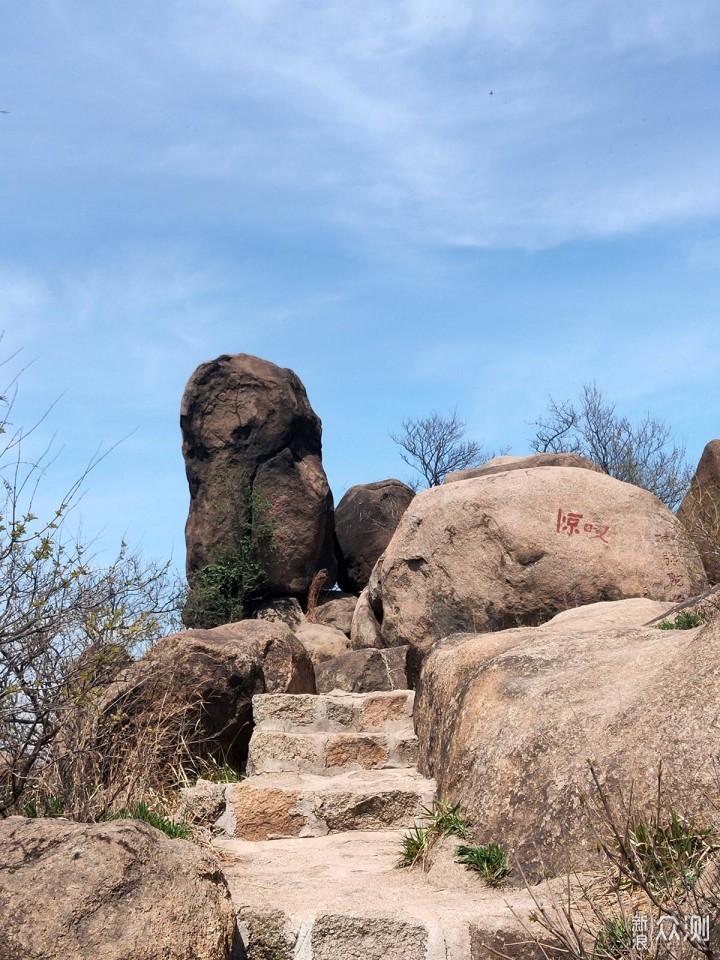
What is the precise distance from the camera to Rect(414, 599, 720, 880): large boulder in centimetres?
442

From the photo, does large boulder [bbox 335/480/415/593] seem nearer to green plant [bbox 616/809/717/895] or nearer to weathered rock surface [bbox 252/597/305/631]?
weathered rock surface [bbox 252/597/305/631]

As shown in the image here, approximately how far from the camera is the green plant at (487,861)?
4.66 m

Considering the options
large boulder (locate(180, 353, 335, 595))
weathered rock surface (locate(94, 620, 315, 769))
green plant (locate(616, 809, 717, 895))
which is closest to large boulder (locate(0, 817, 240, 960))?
green plant (locate(616, 809, 717, 895))

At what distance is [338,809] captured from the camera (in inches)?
256

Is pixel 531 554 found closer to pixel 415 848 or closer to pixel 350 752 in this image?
pixel 350 752

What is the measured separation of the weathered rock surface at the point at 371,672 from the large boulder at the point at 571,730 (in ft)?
12.3

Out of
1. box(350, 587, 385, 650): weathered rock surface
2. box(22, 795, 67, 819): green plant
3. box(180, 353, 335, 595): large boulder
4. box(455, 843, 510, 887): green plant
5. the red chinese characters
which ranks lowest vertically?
box(455, 843, 510, 887): green plant

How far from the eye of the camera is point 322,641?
15031mm

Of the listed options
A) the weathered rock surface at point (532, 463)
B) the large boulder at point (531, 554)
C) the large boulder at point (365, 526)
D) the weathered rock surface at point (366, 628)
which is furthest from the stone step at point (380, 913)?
the large boulder at point (365, 526)

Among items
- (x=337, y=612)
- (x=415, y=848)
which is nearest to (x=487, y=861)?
(x=415, y=848)

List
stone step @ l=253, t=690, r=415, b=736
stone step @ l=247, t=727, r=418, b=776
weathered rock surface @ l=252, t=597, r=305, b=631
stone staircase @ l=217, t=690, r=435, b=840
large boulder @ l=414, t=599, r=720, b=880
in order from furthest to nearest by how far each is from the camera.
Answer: weathered rock surface @ l=252, t=597, r=305, b=631, stone step @ l=253, t=690, r=415, b=736, stone step @ l=247, t=727, r=418, b=776, stone staircase @ l=217, t=690, r=435, b=840, large boulder @ l=414, t=599, r=720, b=880

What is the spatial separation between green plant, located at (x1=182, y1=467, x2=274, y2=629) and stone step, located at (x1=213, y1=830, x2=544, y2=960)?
1185cm

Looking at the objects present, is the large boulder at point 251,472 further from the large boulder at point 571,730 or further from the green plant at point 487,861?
the green plant at point 487,861

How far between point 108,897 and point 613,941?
1955 millimetres
